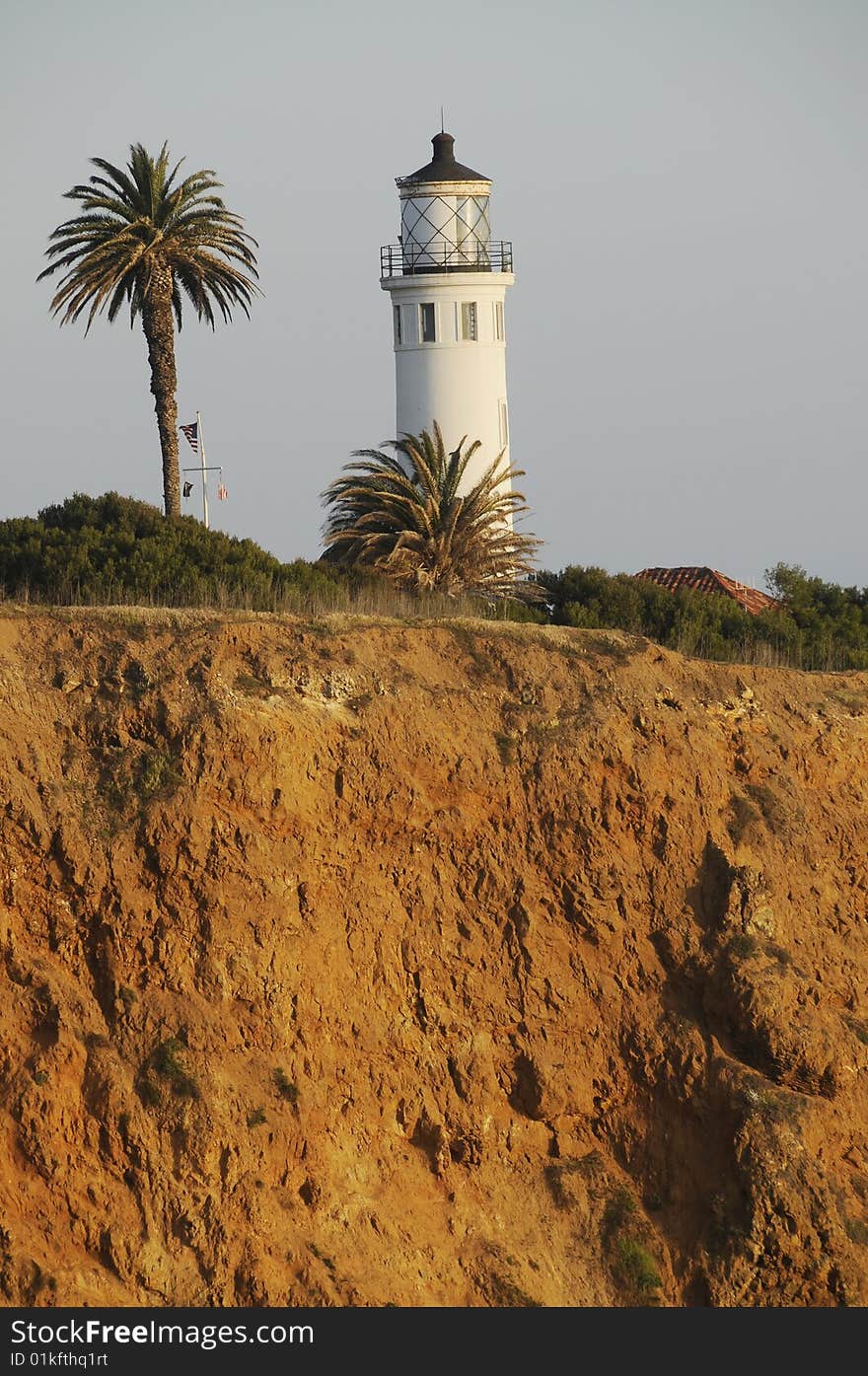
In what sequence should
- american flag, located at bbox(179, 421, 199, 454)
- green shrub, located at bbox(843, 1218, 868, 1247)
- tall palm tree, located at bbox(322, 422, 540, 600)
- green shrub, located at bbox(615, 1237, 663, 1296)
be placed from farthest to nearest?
american flag, located at bbox(179, 421, 199, 454) < tall palm tree, located at bbox(322, 422, 540, 600) < green shrub, located at bbox(843, 1218, 868, 1247) < green shrub, located at bbox(615, 1237, 663, 1296)

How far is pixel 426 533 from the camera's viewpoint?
43375 mm

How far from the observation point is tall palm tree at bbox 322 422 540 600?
42312 mm

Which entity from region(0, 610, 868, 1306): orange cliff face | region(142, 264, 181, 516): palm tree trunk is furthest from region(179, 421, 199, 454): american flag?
region(0, 610, 868, 1306): orange cliff face

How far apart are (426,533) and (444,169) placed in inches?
518

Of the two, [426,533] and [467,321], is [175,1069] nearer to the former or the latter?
[426,533]

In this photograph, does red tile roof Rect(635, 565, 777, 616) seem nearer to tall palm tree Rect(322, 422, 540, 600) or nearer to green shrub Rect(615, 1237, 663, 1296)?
tall palm tree Rect(322, 422, 540, 600)

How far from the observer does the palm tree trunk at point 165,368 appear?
1758 inches

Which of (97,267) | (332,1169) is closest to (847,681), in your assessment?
(332,1169)

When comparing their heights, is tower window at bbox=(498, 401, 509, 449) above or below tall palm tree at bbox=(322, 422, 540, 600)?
above

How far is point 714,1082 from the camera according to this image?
2536 centimetres

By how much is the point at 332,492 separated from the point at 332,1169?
22.7 meters

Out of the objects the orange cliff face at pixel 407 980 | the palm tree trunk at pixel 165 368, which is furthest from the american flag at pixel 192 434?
the orange cliff face at pixel 407 980

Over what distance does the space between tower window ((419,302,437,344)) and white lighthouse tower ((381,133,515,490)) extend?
2cm

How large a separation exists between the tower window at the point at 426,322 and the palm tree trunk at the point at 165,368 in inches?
332
